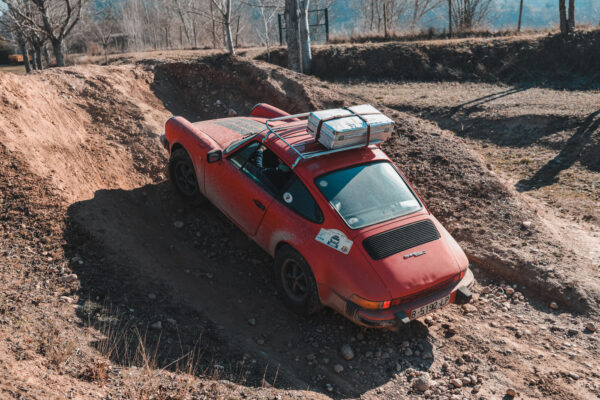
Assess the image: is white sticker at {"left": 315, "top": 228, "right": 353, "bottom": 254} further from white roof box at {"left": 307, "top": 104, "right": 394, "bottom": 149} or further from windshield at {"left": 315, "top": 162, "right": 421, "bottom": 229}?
white roof box at {"left": 307, "top": 104, "right": 394, "bottom": 149}

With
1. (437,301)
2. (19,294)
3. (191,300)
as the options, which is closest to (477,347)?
(437,301)

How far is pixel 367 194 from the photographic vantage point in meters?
4.98

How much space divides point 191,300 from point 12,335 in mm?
1806

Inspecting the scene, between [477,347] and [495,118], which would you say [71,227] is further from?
[495,118]

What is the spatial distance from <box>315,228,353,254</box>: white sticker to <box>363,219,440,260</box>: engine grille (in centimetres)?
18

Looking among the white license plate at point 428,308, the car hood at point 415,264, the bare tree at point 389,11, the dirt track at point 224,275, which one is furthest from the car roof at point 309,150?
the bare tree at point 389,11

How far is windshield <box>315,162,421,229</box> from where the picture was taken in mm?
4793

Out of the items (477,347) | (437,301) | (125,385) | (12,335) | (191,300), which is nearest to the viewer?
(125,385)

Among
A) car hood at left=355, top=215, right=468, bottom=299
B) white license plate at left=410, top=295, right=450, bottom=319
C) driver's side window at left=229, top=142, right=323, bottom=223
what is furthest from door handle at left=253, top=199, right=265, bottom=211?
white license plate at left=410, top=295, right=450, bottom=319

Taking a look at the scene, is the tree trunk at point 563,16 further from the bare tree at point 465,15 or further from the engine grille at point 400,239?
the engine grille at point 400,239

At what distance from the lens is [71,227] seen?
226 inches

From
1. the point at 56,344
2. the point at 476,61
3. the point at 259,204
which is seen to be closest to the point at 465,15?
the point at 476,61

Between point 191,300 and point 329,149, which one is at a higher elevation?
point 329,149

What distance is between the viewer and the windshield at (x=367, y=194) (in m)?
4.79
